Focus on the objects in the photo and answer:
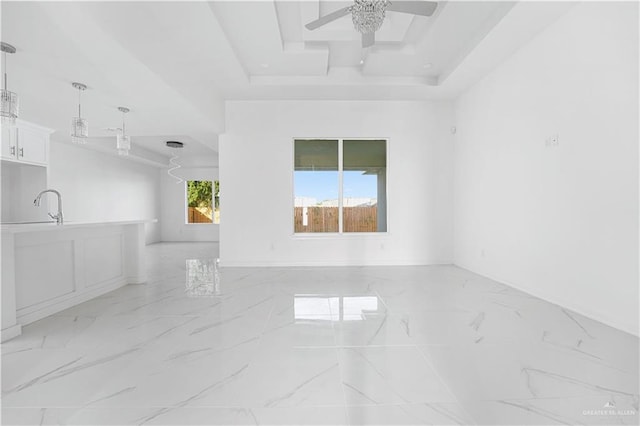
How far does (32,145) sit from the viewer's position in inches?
194

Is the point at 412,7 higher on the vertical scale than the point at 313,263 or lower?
higher

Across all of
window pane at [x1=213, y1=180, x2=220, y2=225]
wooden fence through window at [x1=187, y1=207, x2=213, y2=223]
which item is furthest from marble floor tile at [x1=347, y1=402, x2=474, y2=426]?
wooden fence through window at [x1=187, y1=207, x2=213, y2=223]

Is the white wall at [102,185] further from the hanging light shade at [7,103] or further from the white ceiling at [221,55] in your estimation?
the hanging light shade at [7,103]

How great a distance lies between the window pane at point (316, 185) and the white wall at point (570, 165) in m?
2.46

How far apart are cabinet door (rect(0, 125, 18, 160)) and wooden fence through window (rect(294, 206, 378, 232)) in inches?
175

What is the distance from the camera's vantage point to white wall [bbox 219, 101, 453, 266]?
536 cm

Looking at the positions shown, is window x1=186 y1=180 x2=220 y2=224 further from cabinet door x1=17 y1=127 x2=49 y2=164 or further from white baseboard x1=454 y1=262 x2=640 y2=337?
white baseboard x1=454 y1=262 x2=640 y2=337

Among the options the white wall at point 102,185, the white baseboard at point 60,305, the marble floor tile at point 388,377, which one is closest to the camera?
the marble floor tile at point 388,377

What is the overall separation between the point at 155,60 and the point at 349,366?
11.2ft

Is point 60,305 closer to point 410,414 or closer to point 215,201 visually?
point 410,414

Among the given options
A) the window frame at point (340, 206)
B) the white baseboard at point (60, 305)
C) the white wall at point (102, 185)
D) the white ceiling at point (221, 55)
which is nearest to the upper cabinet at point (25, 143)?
the white ceiling at point (221, 55)

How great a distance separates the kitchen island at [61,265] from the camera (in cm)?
244

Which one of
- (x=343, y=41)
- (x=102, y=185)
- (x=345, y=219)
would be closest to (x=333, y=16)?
(x=343, y=41)

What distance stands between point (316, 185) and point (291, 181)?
1.58 ft
